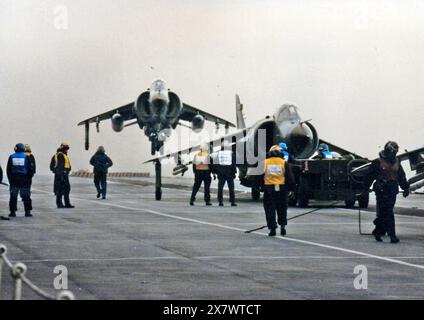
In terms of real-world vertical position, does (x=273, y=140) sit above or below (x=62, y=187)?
above

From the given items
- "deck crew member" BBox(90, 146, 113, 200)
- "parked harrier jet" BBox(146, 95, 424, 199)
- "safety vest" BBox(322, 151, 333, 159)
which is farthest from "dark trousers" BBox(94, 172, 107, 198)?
"safety vest" BBox(322, 151, 333, 159)

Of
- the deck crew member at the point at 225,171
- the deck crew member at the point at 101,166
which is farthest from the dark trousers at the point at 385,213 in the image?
the deck crew member at the point at 101,166

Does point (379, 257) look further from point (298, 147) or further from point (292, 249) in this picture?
point (298, 147)

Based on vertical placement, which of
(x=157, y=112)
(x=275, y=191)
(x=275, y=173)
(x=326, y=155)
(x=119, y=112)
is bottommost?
(x=275, y=191)

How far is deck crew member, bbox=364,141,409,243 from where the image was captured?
675 inches

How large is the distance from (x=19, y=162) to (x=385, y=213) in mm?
9750

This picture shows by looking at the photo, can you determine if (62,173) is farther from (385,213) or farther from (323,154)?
(385,213)

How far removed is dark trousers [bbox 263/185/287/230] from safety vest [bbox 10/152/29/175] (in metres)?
7.25

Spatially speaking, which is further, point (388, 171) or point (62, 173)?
point (62, 173)

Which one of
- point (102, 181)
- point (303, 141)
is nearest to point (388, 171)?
point (303, 141)

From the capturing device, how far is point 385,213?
17203 millimetres

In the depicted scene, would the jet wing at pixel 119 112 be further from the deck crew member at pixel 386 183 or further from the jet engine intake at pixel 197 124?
the deck crew member at pixel 386 183

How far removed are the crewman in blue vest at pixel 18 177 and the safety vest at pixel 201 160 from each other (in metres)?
6.95

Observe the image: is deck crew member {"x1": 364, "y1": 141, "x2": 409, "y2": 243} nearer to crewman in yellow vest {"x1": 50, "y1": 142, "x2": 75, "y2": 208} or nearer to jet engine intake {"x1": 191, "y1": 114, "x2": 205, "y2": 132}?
crewman in yellow vest {"x1": 50, "y1": 142, "x2": 75, "y2": 208}
